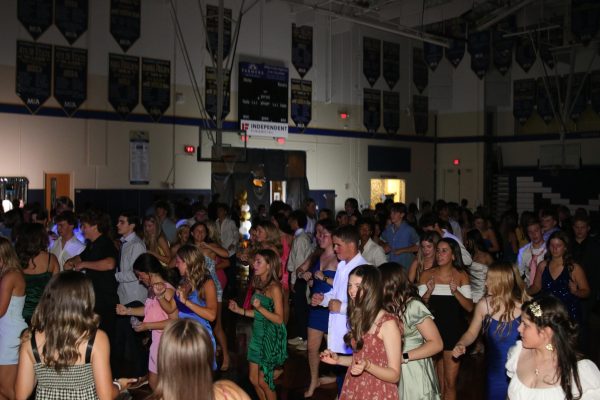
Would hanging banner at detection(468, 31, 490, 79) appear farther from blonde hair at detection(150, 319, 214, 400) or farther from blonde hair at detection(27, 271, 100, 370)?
blonde hair at detection(150, 319, 214, 400)

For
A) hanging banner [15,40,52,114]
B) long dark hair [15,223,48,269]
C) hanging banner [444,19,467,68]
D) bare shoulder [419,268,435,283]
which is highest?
hanging banner [444,19,467,68]

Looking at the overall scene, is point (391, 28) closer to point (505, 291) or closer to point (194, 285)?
point (194, 285)

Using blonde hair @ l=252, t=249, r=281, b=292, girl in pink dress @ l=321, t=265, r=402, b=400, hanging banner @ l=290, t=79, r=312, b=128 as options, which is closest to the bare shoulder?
blonde hair @ l=252, t=249, r=281, b=292

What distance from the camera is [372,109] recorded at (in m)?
18.1

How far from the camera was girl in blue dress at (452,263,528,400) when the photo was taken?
3916mm

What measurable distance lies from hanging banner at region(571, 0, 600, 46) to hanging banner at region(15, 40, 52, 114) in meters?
11.8

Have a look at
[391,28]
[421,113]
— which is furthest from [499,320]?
[421,113]

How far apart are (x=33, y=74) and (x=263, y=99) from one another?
5491 millimetres

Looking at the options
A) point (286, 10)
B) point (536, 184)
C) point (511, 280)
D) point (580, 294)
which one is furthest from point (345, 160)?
point (511, 280)

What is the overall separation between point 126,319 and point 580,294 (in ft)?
15.3

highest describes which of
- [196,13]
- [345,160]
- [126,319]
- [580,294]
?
[196,13]

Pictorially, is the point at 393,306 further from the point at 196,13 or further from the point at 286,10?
the point at 286,10

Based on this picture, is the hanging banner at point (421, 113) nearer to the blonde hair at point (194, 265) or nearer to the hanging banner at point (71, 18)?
the hanging banner at point (71, 18)

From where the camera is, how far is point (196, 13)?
47.0ft
